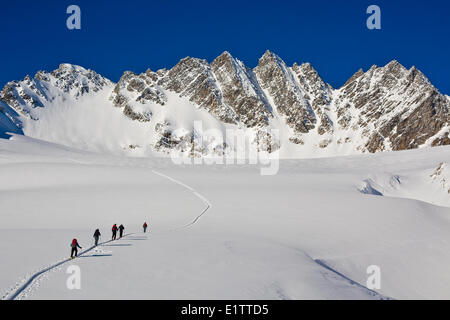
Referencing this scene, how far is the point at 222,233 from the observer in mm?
25141

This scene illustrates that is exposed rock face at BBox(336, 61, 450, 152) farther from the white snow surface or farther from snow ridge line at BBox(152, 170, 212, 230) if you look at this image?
snow ridge line at BBox(152, 170, 212, 230)

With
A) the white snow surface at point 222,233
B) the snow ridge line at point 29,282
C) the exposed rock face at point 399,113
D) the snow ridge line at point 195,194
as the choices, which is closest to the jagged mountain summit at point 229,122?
the exposed rock face at point 399,113

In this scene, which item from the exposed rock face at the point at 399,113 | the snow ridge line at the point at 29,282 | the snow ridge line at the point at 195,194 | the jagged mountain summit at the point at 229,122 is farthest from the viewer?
the jagged mountain summit at the point at 229,122

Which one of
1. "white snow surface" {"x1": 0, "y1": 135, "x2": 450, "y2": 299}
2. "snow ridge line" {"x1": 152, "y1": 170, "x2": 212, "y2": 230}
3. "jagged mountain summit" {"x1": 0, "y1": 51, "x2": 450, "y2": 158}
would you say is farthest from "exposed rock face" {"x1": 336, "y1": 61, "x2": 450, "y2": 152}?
"snow ridge line" {"x1": 152, "y1": 170, "x2": 212, "y2": 230}

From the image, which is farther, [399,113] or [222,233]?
[399,113]

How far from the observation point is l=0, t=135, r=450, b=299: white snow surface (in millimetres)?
13344

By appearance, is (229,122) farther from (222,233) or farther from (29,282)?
(29,282)

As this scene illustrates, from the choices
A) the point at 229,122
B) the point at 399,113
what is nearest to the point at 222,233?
the point at 229,122

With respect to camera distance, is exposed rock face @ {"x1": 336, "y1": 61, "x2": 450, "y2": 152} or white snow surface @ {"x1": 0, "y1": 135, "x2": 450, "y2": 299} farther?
exposed rock face @ {"x1": 336, "y1": 61, "x2": 450, "y2": 152}

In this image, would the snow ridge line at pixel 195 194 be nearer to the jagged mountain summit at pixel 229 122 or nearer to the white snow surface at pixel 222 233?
the white snow surface at pixel 222 233

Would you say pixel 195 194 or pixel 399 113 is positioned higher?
pixel 399 113

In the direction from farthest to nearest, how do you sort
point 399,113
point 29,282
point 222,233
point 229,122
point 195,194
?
1. point 229,122
2. point 399,113
3. point 195,194
4. point 222,233
5. point 29,282

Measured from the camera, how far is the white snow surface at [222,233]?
1334 centimetres

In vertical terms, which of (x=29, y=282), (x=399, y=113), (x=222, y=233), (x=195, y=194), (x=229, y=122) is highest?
A: (x=399, y=113)
